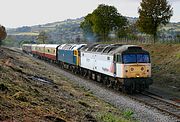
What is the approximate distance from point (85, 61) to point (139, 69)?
1137 cm

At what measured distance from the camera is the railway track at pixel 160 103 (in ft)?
65.2

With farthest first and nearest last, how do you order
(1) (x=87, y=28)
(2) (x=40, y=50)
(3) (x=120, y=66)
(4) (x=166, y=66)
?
(1) (x=87, y=28), (2) (x=40, y=50), (4) (x=166, y=66), (3) (x=120, y=66)

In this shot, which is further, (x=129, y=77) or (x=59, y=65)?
(x=59, y=65)

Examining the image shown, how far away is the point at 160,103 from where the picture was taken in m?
22.8

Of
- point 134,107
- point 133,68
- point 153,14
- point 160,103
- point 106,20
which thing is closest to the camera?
point 134,107

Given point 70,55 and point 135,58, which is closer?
point 135,58

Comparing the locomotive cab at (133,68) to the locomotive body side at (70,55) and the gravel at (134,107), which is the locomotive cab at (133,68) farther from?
the locomotive body side at (70,55)

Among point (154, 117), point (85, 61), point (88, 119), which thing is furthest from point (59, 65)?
point (88, 119)

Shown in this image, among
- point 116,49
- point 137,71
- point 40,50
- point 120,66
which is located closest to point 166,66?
point 116,49

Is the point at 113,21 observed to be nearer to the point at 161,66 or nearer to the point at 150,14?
the point at 150,14

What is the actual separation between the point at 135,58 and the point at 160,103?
5.22m

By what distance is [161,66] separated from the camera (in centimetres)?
3938

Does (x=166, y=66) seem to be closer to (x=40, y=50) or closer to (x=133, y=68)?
(x=133, y=68)

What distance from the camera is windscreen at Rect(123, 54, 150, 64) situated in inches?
1053
